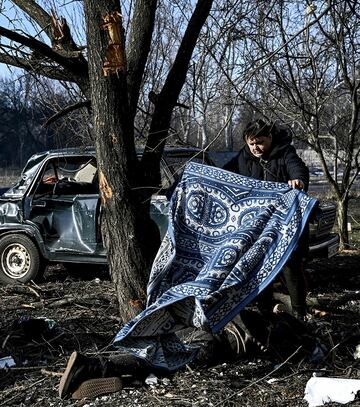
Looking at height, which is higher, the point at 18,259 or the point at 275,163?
the point at 275,163

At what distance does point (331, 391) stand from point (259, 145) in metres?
2.20

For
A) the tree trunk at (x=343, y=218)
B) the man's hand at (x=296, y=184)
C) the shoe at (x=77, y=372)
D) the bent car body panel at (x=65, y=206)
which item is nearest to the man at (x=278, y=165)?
the man's hand at (x=296, y=184)

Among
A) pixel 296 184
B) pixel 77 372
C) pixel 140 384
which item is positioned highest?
pixel 296 184

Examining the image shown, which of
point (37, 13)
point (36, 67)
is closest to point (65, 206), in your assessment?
point (36, 67)

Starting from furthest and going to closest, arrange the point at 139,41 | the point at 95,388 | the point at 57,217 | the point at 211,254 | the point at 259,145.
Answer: the point at 57,217, the point at 139,41, the point at 259,145, the point at 211,254, the point at 95,388

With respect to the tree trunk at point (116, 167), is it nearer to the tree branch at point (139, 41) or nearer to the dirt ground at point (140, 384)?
the tree branch at point (139, 41)

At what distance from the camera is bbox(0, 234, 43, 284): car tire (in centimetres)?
874

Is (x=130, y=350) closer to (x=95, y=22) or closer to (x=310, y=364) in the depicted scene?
(x=310, y=364)

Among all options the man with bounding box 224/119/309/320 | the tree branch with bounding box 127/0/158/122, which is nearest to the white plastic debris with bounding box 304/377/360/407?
the man with bounding box 224/119/309/320

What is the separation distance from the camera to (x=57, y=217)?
863 cm

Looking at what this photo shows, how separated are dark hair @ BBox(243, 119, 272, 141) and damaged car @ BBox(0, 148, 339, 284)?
2856mm

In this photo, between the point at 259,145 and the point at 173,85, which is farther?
the point at 173,85

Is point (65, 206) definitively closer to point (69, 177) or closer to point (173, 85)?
point (69, 177)

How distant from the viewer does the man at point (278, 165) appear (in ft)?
17.4
